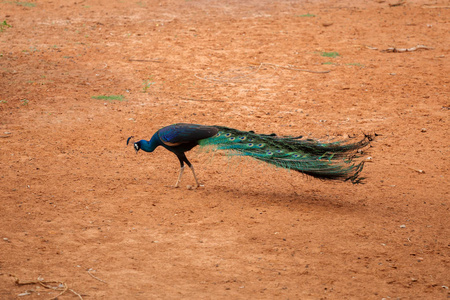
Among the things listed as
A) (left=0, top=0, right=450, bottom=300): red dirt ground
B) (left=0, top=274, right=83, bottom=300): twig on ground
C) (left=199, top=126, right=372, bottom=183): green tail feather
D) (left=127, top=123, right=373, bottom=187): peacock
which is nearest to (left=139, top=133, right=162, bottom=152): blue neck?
(left=127, top=123, right=373, bottom=187): peacock

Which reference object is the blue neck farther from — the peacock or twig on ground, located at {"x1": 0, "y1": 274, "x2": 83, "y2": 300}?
twig on ground, located at {"x1": 0, "y1": 274, "x2": 83, "y2": 300}

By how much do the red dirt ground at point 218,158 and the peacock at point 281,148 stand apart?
35cm

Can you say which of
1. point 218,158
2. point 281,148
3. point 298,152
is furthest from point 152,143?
point 298,152

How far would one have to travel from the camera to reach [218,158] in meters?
7.75

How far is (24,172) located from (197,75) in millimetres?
5041

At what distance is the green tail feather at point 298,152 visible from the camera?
6.00m

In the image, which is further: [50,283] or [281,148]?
[281,148]

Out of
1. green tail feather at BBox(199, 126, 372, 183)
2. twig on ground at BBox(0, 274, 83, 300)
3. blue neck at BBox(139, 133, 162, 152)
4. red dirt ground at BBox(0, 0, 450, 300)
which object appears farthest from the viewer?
blue neck at BBox(139, 133, 162, 152)

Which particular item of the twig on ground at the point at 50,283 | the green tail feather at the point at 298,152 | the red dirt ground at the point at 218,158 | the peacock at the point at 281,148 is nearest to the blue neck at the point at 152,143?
the peacock at the point at 281,148

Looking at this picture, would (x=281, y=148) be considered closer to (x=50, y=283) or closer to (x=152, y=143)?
(x=152, y=143)

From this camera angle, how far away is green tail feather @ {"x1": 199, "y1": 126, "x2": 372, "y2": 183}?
600 centimetres

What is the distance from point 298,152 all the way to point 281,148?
9.0 inches

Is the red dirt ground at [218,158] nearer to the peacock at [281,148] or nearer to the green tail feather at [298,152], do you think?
the peacock at [281,148]

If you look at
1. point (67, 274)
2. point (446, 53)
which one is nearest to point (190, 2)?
point (446, 53)
